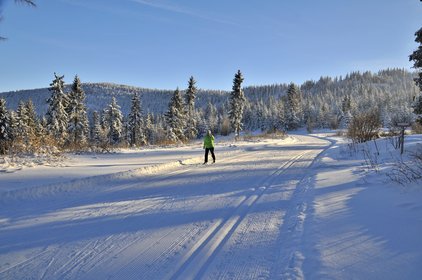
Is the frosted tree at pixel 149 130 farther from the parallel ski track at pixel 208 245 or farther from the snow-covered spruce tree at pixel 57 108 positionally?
the parallel ski track at pixel 208 245

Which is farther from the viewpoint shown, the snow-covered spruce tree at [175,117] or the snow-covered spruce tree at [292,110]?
the snow-covered spruce tree at [292,110]

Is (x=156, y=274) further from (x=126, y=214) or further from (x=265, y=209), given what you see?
(x=265, y=209)

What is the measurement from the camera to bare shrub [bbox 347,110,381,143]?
22281mm

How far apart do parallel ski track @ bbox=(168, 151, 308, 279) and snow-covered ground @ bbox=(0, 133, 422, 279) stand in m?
0.02

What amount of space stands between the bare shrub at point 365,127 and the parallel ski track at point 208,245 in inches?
674

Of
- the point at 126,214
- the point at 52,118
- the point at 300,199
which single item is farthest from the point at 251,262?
the point at 52,118

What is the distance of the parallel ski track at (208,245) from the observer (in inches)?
173

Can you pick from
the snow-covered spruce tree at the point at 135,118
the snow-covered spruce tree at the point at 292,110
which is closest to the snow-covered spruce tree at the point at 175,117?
the snow-covered spruce tree at the point at 135,118

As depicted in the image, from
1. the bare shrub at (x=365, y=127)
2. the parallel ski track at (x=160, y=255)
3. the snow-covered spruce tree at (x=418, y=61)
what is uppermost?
the snow-covered spruce tree at (x=418, y=61)

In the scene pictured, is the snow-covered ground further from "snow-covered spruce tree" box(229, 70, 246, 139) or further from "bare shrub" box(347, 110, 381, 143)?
"snow-covered spruce tree" box(229, 70, 246, 139)

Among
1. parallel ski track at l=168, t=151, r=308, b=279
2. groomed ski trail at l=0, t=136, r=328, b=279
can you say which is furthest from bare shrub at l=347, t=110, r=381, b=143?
parallel ski track at l=168, t=151, r=308, b=279

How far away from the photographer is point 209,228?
20.1ft

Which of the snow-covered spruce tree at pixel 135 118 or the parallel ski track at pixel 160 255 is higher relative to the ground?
the snow-covered spruce tree at pixel 135 118

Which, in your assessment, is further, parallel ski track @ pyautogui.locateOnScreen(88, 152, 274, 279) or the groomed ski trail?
the groomed ski trail
